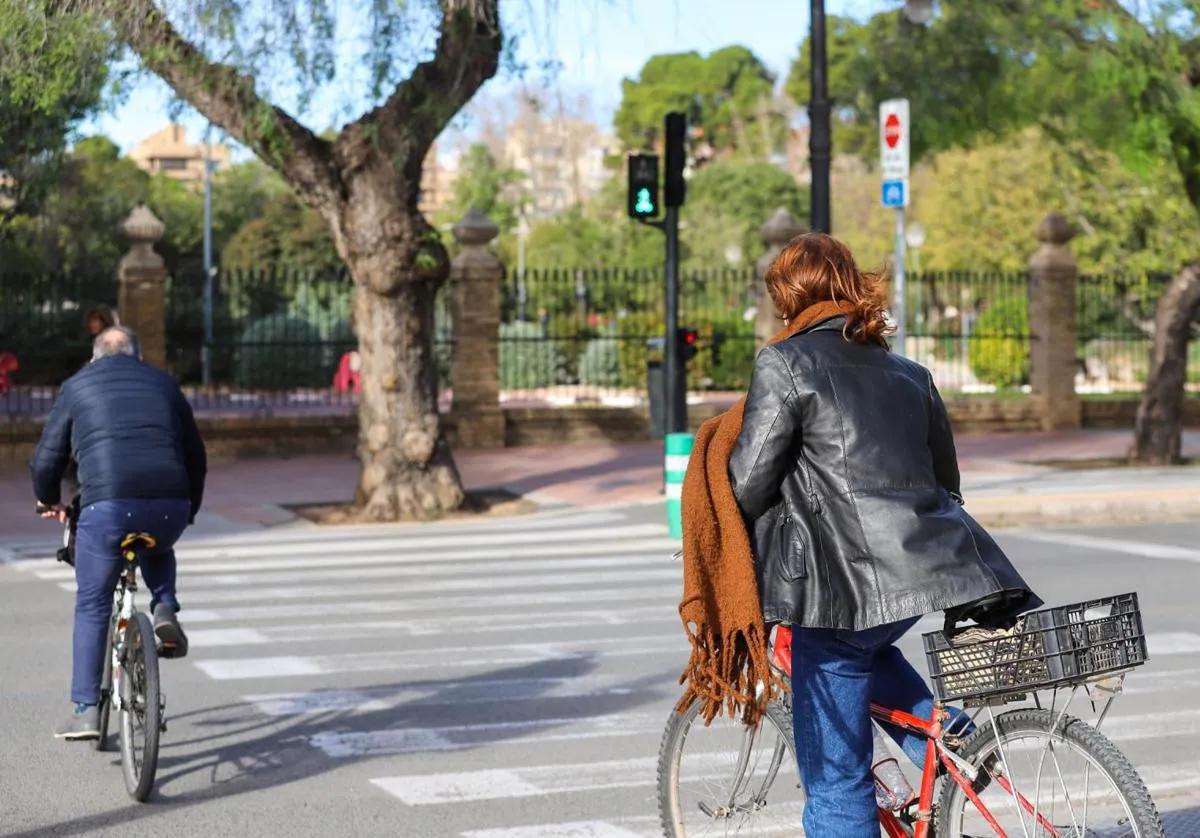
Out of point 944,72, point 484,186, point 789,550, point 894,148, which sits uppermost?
point 484,186

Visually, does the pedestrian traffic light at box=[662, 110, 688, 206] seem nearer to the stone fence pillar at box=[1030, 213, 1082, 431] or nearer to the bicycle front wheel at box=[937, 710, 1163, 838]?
the stone fence pillar at box=[1030, 213, 1082, 431]

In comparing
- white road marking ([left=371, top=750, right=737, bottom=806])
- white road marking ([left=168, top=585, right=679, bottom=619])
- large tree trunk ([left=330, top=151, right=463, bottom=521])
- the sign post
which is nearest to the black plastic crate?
white road marking ([left=371, top=750, right=737, bottom=806])

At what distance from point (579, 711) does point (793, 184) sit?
66469 millimetres

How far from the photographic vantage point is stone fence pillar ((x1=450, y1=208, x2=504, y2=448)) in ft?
77.7

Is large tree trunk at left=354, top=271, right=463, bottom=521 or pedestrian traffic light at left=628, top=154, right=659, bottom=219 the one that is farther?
pedestrian traffic light at left=628, top=154, right=659, bottom=219

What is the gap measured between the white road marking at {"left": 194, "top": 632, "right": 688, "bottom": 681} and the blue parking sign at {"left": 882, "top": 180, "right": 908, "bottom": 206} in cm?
819

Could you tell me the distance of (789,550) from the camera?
4.03 metres

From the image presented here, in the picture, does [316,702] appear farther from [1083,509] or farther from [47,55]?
[1083,509]

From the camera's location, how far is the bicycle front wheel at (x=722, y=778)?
463cm

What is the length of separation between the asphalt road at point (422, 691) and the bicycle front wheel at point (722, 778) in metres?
1.03

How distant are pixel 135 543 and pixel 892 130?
39.8ft

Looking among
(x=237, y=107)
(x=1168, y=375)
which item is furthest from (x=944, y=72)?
(x=237, y=107)

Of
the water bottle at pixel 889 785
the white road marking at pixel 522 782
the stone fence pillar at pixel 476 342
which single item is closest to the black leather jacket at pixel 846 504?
the water bottle at pixel 889 785

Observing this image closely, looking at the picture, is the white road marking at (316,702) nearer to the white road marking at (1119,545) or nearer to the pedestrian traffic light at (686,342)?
the white road marking at (1119,545)
